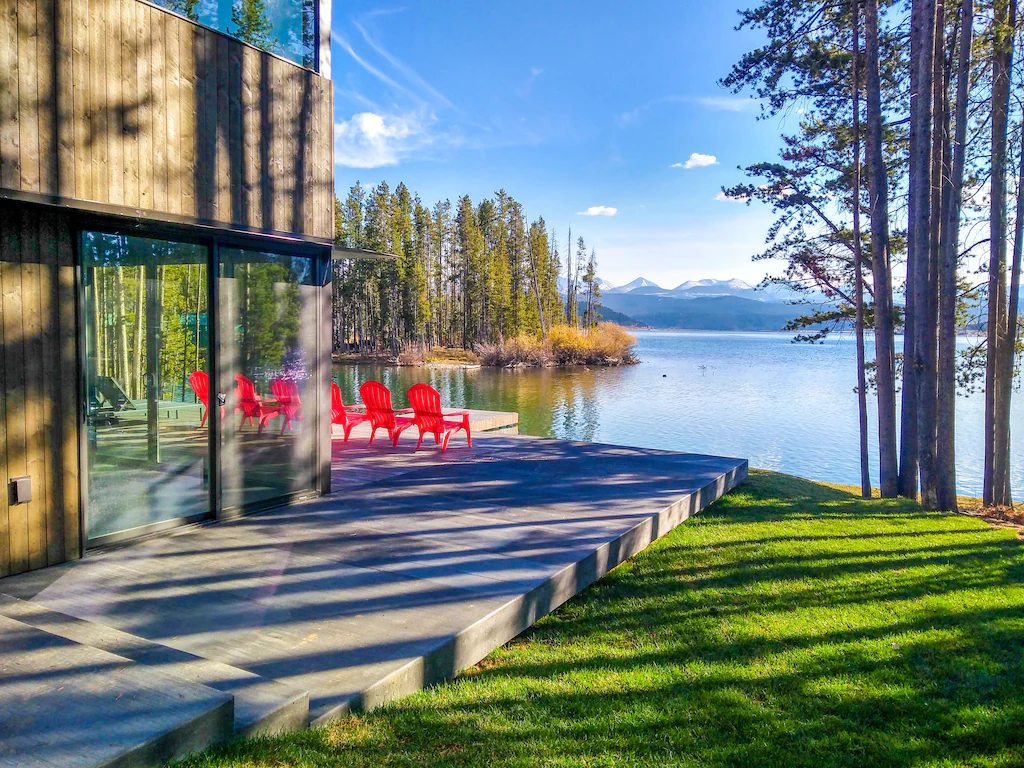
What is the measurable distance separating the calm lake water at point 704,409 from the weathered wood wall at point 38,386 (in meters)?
12.2

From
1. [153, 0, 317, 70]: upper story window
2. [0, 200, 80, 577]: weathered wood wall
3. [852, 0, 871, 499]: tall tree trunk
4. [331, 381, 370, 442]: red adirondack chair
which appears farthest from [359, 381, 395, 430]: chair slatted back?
[852, 0, 871, 499]: tall tree trunk

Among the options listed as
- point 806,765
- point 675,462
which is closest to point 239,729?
point 806,765

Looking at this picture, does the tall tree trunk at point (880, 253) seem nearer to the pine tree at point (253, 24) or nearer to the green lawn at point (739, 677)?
the green lawn at point (739, 677)

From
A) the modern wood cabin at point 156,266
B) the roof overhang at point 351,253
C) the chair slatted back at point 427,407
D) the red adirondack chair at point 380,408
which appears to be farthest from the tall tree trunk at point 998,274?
the modern wood cabin at point 156,266

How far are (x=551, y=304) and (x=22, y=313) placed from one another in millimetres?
50488

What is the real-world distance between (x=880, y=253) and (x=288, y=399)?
7.72 meters

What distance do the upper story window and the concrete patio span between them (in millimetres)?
3321

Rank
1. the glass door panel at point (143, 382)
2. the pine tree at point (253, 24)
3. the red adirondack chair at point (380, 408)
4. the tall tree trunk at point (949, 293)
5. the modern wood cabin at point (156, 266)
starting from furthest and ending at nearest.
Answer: the tall tree trunk at point (949, 293)
the red adirondack chair at point (380, 408)
the pine tree at point (253, 24)
the glass door panel at point (143, 382)
the modern wood cabin at point (156, 266)

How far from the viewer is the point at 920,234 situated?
845 cm

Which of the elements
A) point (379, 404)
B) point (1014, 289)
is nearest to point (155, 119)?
point (379, 404)

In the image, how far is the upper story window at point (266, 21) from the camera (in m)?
4.52

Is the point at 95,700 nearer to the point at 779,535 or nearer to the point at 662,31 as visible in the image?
the point at 779,535

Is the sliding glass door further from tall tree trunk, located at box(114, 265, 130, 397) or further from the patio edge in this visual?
the patio edge

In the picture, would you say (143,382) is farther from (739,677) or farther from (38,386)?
(739,677)
